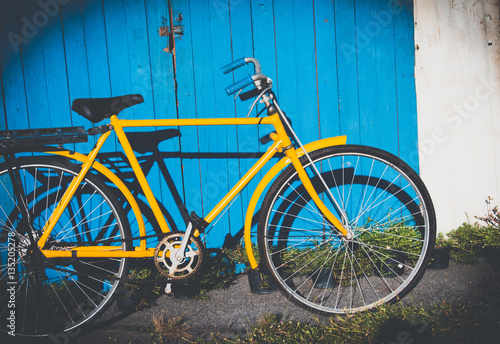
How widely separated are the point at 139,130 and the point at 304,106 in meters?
1.43

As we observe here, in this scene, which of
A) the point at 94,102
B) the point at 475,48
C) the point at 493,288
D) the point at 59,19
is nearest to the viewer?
the point at 94,102

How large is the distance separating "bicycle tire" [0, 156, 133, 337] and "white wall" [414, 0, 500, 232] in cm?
272

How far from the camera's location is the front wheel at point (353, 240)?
2.33 metres

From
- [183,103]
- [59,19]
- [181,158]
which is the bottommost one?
[181,158]

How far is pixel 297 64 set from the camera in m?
2.94

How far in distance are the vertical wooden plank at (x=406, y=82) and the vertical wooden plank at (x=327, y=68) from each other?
0.56 meters

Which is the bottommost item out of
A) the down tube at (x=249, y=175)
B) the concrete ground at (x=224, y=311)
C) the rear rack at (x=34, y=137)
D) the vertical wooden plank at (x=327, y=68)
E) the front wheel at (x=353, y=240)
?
the concrete ground at (x=224, y=311)

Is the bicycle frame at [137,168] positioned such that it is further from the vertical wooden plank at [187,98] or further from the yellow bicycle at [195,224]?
the vertical wooden plank at [187,98]

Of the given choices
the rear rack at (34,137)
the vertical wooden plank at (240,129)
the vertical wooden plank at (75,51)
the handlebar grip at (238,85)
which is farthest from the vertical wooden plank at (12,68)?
the handlebar grip at (238,85)

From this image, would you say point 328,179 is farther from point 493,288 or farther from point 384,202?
point 493,288

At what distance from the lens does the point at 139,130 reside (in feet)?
9.59

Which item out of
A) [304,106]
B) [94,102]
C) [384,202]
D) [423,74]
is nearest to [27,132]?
[94,102]

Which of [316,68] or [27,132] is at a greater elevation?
[316,68]

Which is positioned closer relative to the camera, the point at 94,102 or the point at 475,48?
the point at 94,102
